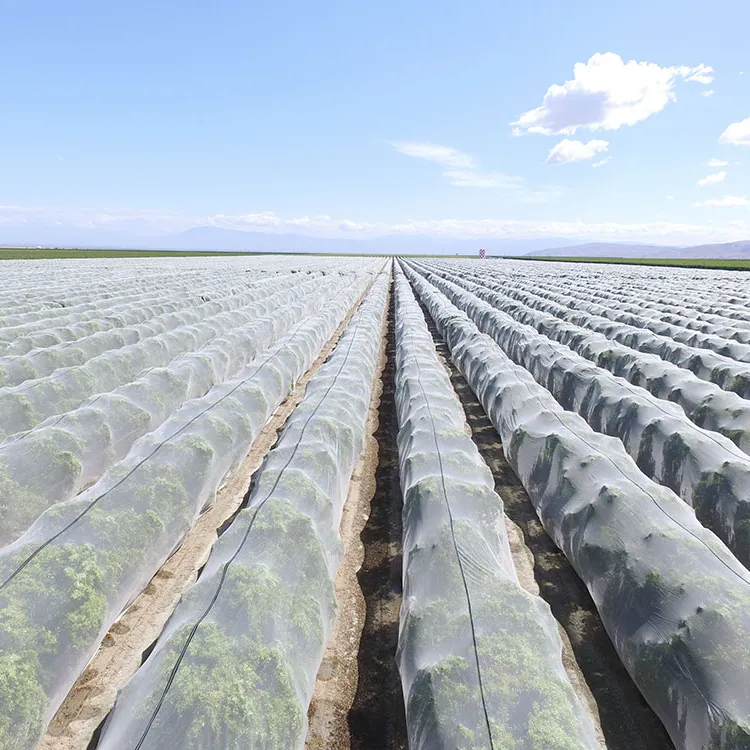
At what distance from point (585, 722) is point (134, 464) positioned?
4133 millimetres

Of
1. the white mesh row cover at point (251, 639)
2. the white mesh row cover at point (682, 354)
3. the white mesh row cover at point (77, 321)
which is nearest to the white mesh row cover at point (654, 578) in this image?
the white mesh row cover at point (251, 639)

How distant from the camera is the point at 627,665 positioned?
10.7ft

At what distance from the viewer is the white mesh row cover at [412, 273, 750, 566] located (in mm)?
4512

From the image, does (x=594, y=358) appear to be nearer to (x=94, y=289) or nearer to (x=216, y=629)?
(x=216, y=629)

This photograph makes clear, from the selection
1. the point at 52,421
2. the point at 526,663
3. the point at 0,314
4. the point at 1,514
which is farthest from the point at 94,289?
the point at 526,663

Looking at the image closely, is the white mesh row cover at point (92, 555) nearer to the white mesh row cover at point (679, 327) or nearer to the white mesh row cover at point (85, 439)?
the white mesh row cover at point (85, 439)

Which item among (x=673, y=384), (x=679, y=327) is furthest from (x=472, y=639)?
(x=679, y=327)

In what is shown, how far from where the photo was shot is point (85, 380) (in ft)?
26.0

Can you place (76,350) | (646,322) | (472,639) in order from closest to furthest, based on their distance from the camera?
1. (472,639)
2. (76,350)
3. (646,322)

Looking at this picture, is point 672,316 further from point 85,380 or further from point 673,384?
point 85,380

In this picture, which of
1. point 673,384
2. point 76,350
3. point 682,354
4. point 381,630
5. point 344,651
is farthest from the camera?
point 682,354

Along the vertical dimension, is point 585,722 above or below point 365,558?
above

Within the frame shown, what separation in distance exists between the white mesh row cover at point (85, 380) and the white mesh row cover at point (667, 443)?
816 cm

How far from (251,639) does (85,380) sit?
6728mm
